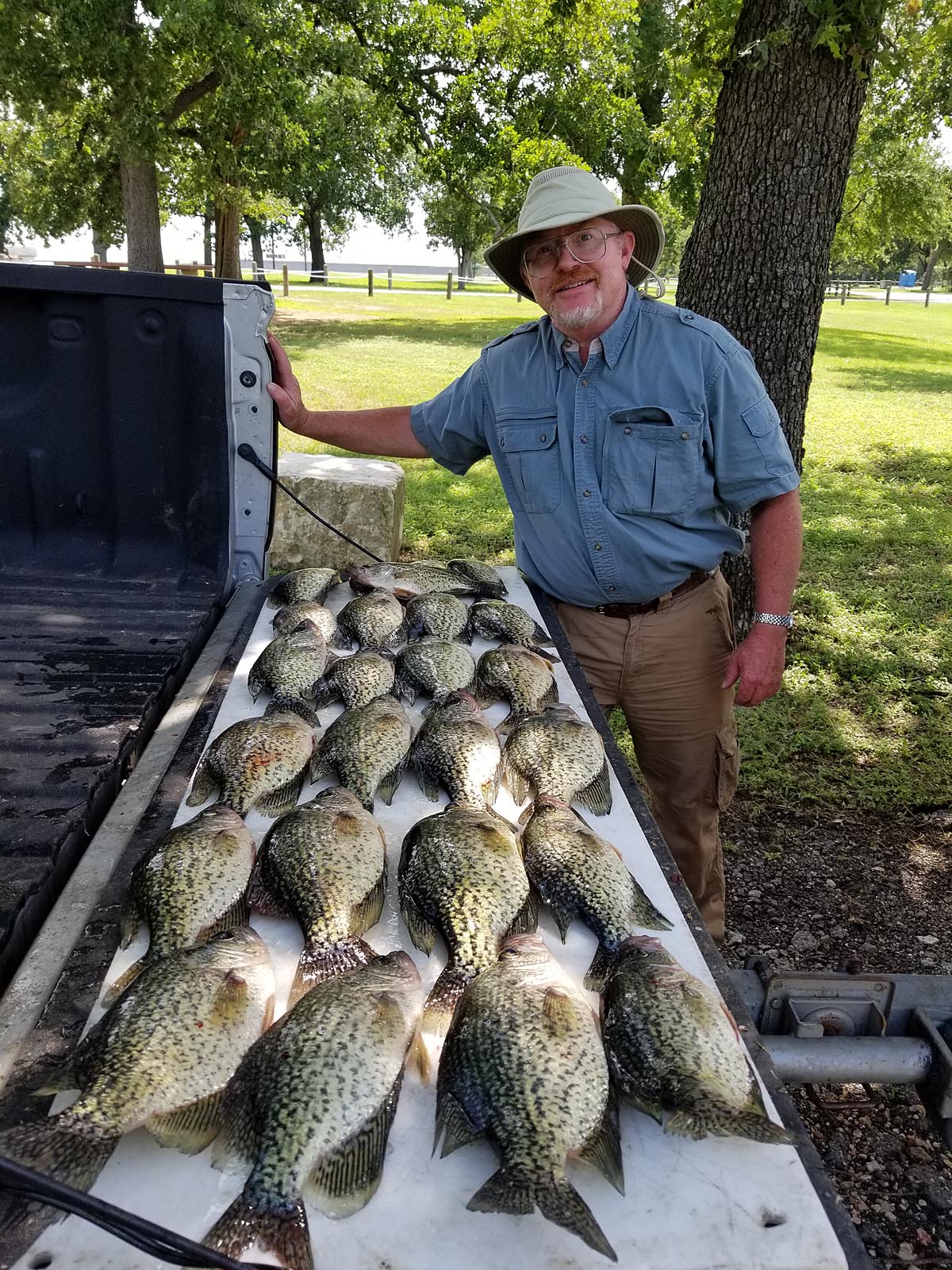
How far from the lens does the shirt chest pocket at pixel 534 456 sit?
3.34 meters

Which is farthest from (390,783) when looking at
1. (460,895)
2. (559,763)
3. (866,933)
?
(866,933)

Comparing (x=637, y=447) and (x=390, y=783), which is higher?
(x=637, y=447)

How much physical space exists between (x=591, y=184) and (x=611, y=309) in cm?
46

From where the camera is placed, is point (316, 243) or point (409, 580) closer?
point (409, 580)

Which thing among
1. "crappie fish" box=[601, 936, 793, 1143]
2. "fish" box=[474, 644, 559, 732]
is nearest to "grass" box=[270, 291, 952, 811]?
"fish" box=[474, 644, 559, 732]

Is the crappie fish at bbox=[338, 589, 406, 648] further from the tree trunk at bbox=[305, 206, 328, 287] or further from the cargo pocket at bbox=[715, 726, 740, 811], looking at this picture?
the tree trunk at bbox=[305, 206, 328, 287]

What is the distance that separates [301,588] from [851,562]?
618 centimetres

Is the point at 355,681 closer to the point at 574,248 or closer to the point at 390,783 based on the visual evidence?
the point at 390,783

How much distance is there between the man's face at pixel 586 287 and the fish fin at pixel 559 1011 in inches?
90.3

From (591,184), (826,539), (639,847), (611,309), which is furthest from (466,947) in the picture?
(826,539)

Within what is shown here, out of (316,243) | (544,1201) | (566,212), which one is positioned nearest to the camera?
(544,1201)

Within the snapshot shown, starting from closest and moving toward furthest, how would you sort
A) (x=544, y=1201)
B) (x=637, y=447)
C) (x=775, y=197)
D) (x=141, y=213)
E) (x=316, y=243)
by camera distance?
(x=544, y=1201) → (x=637, y=447) → (x=775, y=197) → (x=141, y=213) → (x=316, y=243)

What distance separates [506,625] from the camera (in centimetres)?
318

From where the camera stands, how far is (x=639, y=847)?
2.13 metres
